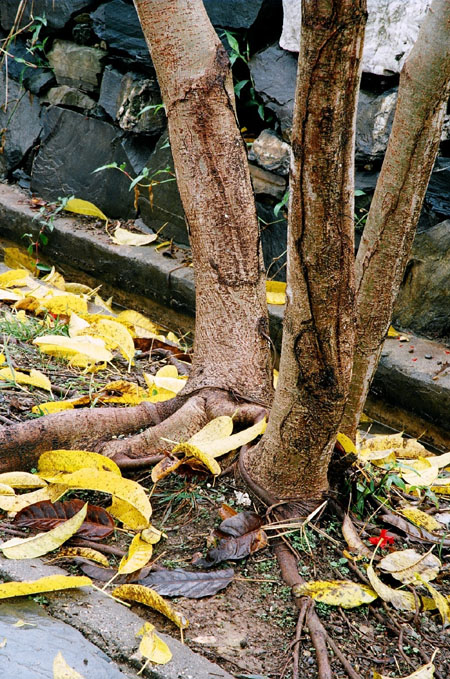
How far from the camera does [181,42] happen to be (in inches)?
74.6

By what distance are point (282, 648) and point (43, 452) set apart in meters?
0.85

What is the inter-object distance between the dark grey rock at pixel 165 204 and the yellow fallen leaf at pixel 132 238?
9 cm

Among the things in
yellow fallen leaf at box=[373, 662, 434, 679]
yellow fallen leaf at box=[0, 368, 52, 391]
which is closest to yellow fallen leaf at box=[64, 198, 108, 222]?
yellow fallen leaf at box=[0, 368, 52, 391]

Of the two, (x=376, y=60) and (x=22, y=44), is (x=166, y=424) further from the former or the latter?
(x=22, y=44)

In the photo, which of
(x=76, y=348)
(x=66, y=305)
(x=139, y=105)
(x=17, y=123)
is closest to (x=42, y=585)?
(x=76, y=348)

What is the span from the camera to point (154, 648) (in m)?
1.25

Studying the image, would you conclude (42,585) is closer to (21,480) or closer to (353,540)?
(21,480)

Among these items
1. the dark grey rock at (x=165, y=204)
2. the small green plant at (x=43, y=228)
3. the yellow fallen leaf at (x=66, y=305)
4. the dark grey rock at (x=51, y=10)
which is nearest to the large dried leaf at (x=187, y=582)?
the yellow fallen leaf at (x=66, y=305)

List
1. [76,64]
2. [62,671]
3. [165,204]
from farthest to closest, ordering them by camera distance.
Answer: [76,64] < [165,204] < [62,671]

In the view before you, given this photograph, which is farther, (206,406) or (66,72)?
(66,72)

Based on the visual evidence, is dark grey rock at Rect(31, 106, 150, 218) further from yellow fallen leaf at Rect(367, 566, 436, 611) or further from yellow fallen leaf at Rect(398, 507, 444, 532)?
yellow fallen leaf at Rect(367, 566, 436, 611)

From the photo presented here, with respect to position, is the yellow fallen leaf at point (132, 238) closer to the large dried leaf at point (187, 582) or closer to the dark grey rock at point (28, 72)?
the dark grey rock at point (28, 72)

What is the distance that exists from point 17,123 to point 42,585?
4.47 metres

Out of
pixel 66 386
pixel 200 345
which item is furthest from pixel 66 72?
pixel 200 345
